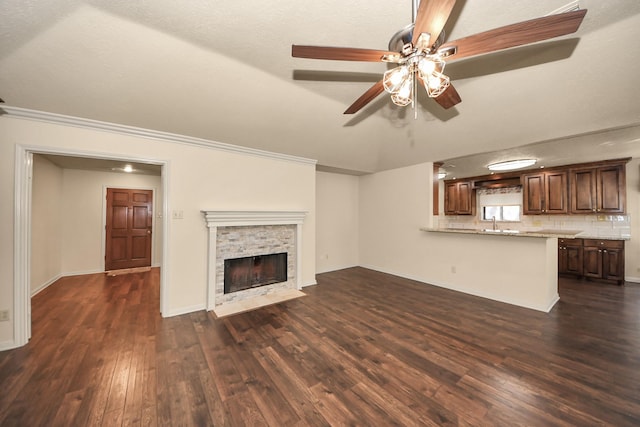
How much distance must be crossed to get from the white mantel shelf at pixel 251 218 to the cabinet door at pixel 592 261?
599cm

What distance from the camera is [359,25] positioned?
188cm

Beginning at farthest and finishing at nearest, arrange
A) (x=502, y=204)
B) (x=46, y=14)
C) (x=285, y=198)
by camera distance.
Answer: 1. (x=502, y=204)
2. (x=285, y=198)
3. (x=46, y=14)

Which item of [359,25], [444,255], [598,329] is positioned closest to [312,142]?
[359,25]

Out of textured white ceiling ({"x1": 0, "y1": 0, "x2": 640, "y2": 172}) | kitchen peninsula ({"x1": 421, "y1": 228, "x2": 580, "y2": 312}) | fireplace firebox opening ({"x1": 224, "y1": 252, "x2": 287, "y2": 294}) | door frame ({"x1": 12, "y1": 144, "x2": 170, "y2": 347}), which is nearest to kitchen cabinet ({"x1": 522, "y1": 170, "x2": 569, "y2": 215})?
kitchen peninsula ({"x1": 421, "y1": 228, "x2": 580, "y2": 312})

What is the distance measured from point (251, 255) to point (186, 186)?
1473 millimetres

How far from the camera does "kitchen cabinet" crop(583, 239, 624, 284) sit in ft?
14.4

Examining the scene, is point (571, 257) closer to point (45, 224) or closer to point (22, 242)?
point (22, 242)

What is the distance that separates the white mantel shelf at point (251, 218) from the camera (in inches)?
132

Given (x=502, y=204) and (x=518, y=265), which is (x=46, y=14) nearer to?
(x=518, y=265)

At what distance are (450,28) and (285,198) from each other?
3.22 m

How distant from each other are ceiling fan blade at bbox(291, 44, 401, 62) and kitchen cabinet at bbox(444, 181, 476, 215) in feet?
20.0

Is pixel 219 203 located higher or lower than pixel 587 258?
higher

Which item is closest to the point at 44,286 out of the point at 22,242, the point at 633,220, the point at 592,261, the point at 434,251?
the point at 22,242

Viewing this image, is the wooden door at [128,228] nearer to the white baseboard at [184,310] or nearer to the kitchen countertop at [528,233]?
the white baseboard at [184,310]
